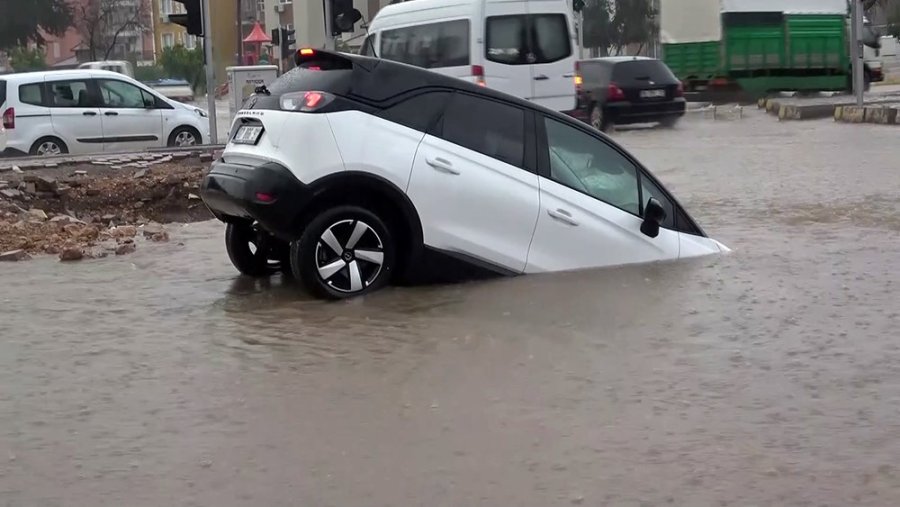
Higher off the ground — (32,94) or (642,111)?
(32,94)

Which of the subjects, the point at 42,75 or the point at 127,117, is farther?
the point at 127,117

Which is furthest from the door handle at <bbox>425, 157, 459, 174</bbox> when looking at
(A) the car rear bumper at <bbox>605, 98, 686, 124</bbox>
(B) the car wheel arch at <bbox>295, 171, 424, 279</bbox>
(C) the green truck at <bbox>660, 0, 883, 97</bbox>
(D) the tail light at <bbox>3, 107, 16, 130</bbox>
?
(C) the green truck at <bbox>660, 0, 883, 97</bbox>

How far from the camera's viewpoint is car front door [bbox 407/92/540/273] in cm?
839

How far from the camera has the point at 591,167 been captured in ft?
29.5

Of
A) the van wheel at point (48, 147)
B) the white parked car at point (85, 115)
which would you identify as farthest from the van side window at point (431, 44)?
the van wheel at point (48, 147)

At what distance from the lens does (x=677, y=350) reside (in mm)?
7180

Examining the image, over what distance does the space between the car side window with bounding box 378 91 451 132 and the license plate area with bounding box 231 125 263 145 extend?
2.58 feet

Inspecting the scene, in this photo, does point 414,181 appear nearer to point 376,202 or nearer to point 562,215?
point 376,202

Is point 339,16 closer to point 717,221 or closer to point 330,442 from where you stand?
point 717,221

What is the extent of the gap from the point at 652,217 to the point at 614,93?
1760cm

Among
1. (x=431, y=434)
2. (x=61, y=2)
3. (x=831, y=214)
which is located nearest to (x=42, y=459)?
(x=431, y=434)

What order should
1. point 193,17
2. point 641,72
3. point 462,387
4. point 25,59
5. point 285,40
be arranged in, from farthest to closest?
point 25,59
point 285,40
point 641,72
point 193,17
point 462,387

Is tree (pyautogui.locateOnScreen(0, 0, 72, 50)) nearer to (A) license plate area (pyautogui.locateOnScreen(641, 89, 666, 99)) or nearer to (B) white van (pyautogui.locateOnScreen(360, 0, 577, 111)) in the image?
(A) license plate area (pyautogui.locateOnScreen(641, 89, 666, 99))

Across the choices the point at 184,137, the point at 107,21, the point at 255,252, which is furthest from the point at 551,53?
the point at 107,21
